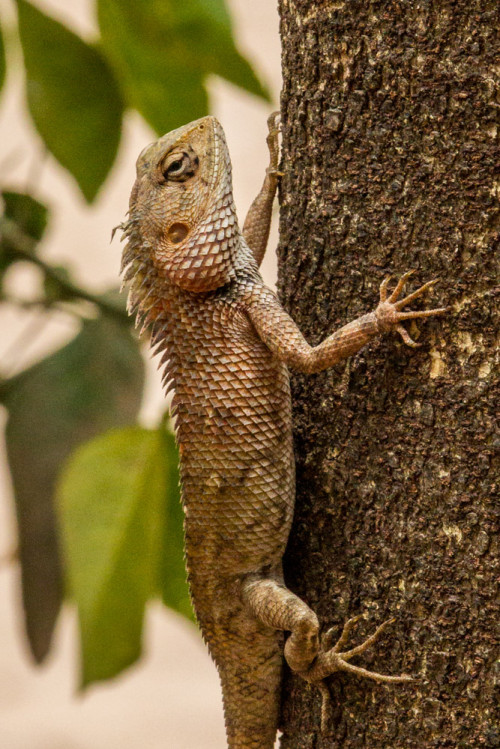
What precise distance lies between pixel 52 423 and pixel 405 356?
138 centimetres

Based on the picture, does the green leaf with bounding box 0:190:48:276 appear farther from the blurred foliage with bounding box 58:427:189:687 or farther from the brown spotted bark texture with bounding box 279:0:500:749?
the brown spotted bark texture with bounding box 279:0:500:749

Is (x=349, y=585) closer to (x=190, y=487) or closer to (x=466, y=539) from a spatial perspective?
(x=466, y=539)

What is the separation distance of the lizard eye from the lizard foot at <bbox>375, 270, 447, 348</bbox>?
597mm


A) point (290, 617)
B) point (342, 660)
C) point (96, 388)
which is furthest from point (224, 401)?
point (96, 388)

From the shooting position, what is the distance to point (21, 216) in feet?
9.34

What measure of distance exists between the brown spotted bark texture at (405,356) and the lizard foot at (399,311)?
→ 0.02m

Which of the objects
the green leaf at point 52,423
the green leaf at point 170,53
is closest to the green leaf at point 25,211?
the green leaf at point 52,423

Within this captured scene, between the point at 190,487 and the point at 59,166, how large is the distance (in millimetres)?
1393

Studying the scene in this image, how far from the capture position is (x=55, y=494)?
8.70 feet

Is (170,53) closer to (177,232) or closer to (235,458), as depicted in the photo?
(177,232)

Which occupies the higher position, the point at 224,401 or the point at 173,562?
the point at 224,401

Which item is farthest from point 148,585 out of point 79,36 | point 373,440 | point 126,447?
point 79,36

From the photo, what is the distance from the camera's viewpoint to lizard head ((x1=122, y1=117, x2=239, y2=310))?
1829mm

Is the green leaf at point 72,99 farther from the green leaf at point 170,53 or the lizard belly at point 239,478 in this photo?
the lizard belly at point 239,478
